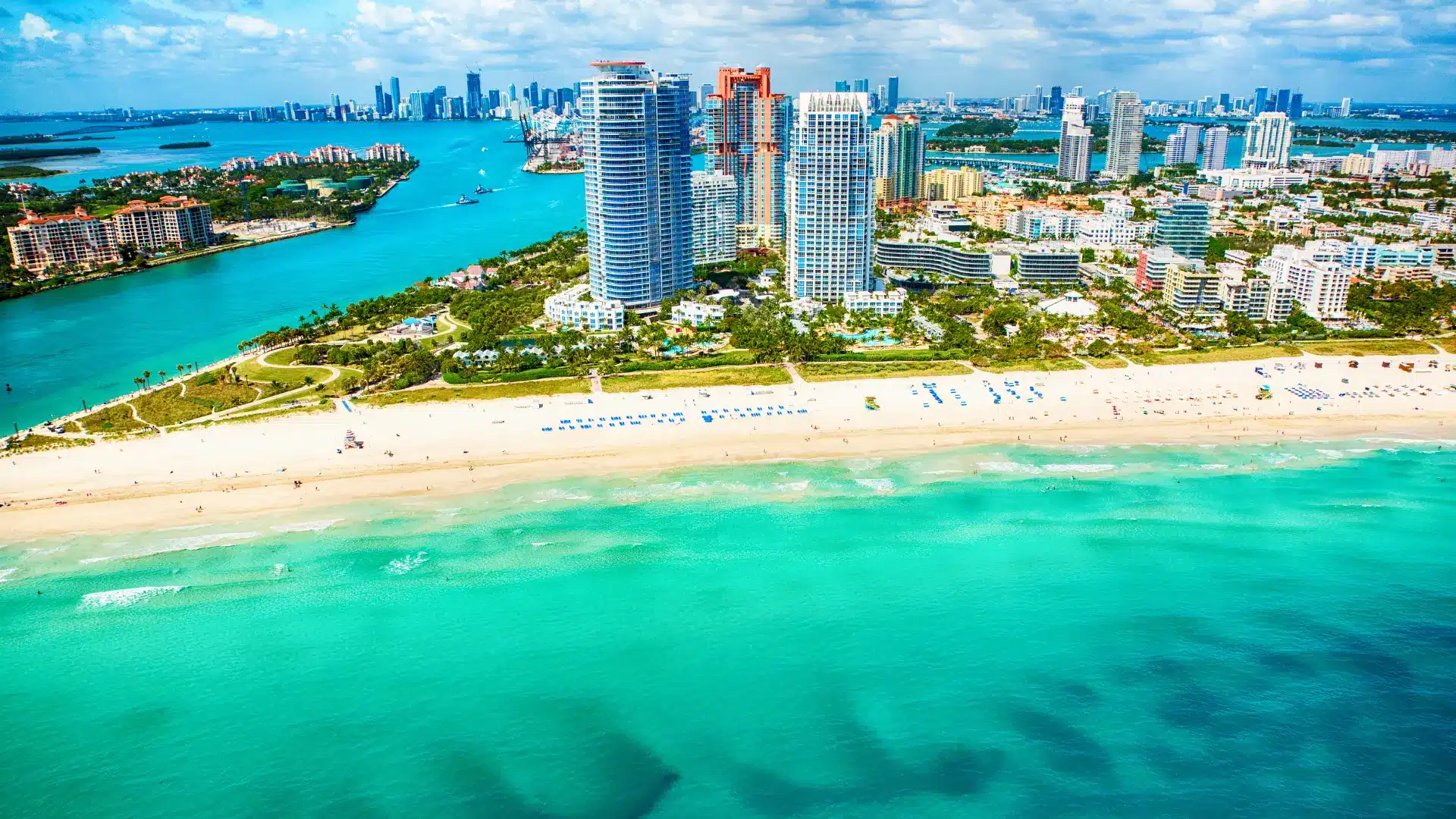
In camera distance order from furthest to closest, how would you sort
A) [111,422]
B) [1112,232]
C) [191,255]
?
[191,255], [1112,232], [111,422]

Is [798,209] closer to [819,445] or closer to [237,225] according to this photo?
[819,445]

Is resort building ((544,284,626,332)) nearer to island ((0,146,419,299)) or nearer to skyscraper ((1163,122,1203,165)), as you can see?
island ((0,146,419,299))

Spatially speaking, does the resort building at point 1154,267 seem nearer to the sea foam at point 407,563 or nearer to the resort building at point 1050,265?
the resort building at point 1050,265

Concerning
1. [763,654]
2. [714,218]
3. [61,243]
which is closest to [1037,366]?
[763,654]

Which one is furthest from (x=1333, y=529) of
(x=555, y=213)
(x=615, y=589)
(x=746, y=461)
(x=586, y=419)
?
(x=555, y=213)

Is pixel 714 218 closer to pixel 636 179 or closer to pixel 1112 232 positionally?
pixel 636 179

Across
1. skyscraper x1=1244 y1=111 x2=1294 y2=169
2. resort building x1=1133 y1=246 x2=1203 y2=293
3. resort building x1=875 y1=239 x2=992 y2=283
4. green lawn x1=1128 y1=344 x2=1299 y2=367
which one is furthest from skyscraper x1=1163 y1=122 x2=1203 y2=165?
green lawn x1=1128 y1=344 x2=1299 y2=367
